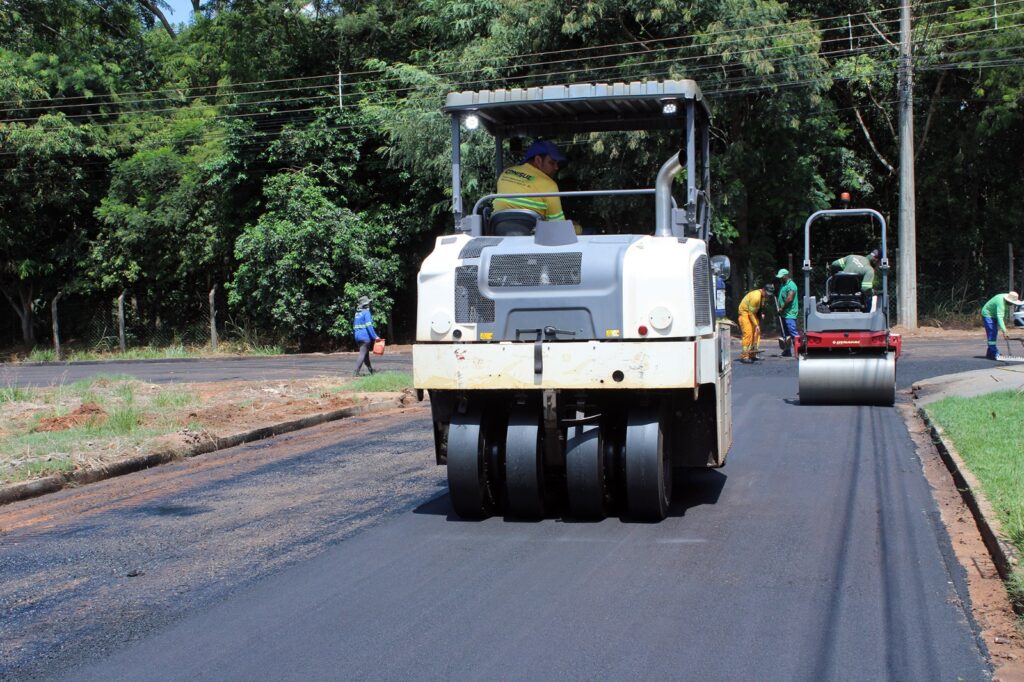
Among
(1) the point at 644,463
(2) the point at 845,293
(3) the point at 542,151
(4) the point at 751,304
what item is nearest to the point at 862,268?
(2) the point at 845,293

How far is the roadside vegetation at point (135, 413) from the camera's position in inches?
422

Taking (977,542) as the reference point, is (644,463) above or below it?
above

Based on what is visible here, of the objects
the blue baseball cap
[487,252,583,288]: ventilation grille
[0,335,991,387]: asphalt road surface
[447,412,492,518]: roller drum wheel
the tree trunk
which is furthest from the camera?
the tree trunk

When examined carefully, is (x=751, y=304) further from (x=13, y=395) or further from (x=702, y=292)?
(x=702, y=292)

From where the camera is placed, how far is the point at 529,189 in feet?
28.0

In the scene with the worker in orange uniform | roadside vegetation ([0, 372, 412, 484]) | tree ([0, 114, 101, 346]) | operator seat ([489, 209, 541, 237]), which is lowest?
roadside vegetation ([0, 372, 412, 484])

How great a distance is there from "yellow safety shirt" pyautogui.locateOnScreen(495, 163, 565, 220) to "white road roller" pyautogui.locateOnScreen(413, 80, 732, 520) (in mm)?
185

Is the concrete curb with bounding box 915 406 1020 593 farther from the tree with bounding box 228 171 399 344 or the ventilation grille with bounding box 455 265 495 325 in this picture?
the tree with bounding box 228 171 399 344

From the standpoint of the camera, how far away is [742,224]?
28391mm

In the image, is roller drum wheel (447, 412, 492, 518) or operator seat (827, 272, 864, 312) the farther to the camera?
operator seat (827, 272, 864, 312)

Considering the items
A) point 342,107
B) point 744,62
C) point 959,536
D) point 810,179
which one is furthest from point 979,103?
point 959,536

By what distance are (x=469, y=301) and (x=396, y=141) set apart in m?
22.5

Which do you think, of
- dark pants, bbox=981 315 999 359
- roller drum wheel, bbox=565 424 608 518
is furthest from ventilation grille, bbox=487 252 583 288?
dark pants, bbox=981 315 999 359

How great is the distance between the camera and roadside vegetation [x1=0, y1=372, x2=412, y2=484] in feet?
35.2
